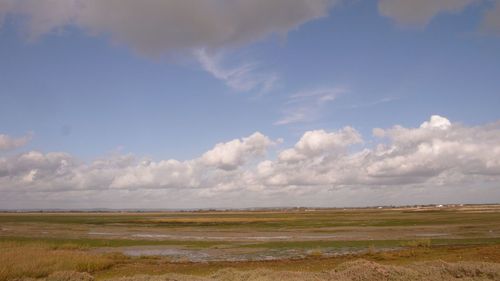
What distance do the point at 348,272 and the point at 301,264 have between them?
9.11 m

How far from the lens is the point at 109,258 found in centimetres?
3120

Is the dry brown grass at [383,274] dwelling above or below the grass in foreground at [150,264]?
above

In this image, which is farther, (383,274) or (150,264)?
(150,264)

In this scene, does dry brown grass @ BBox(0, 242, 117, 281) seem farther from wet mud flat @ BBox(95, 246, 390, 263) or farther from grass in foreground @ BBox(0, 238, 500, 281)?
wet mud flat @ BBox(95, 246, 390, 263)

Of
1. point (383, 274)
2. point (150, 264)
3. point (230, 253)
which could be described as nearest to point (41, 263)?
point (150, 264)

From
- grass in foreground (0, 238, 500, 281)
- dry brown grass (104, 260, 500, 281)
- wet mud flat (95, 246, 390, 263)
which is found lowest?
wet mud flat (95, 246, 390, 263)

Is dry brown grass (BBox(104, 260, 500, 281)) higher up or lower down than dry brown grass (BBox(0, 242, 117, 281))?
higher up

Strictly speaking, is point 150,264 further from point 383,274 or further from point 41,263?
point 383,274

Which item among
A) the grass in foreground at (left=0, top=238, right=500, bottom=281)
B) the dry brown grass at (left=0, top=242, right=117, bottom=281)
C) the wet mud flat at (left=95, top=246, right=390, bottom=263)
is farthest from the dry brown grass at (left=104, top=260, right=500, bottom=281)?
the wet mud flat at (left=95, top=246, right=390, bottom=263)

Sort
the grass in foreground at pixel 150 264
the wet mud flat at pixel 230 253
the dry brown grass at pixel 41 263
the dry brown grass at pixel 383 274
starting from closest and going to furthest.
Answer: the dry brown grass at pixel 383 274
the dry brown grass at pixel 41 263
the grass in foreground at pixel 150 264
the wet mud flat at pixel 230 253

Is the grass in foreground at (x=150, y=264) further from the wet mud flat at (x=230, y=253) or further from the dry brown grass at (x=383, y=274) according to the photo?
the dry brown grass at (x=383, y=274)

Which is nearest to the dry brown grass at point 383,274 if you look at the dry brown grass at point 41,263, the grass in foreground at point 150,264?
the grass in foreground at point 150,264

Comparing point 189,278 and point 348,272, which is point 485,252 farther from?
point 189,278

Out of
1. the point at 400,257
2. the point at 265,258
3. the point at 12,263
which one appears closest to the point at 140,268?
the point at 12,263
